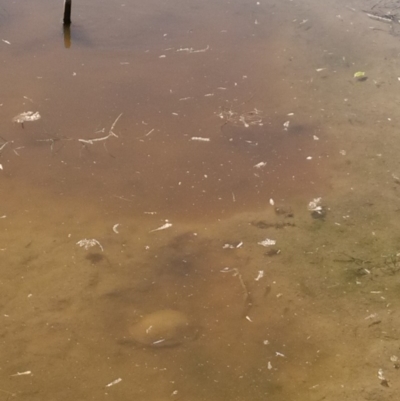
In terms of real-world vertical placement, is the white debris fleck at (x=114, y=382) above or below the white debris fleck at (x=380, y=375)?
below

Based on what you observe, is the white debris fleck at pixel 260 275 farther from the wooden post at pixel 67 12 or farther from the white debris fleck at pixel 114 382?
the wooden post at pixel 67 12

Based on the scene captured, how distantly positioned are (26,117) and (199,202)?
2.03m

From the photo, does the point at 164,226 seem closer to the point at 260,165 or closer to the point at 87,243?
the point at 87,243

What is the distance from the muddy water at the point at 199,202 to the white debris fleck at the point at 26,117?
0.06 meters

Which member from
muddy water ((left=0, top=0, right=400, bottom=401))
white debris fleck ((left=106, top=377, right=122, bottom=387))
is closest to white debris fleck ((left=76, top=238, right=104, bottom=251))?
muddy water ((left=0, top=0, right=400, bottom=401))

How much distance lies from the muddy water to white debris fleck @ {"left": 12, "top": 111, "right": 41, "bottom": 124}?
0.06 metres

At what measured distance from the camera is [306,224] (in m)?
4.85

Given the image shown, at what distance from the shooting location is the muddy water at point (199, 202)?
384 centimetres

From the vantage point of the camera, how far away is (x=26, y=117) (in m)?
5.68

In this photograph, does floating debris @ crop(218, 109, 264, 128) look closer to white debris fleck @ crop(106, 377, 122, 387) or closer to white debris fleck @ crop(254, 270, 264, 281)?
white debris fleck @ crop(254, 270, 264, 281)

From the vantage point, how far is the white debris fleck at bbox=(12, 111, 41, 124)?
5.64 m

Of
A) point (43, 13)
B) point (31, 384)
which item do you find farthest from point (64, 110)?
point (31, 384)

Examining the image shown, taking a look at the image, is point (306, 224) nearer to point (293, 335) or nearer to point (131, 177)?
point (293, 335)

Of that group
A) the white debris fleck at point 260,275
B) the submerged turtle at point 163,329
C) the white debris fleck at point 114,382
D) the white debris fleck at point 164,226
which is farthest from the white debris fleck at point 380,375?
the white debris fleck at point 164,226
